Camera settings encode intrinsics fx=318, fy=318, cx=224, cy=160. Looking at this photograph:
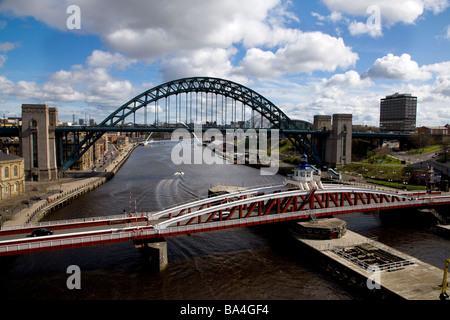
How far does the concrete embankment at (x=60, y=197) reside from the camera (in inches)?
1081

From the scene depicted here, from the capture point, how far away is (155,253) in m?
19.9

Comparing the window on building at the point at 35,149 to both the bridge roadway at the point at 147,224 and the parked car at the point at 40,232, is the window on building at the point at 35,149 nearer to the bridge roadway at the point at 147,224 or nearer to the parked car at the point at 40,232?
the bridge roadway at the point at 147,224

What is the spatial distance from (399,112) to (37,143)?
141904 mm

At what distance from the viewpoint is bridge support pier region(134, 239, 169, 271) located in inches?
780

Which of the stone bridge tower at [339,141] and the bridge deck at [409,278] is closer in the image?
the bridge deck at [409,278]

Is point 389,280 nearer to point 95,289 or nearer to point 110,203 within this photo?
point 95,289

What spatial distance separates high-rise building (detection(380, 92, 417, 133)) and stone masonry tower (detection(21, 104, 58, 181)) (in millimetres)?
130259

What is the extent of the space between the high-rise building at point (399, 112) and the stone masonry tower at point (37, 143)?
130259mm

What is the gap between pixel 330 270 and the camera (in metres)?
20.2

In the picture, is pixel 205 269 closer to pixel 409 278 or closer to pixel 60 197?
pixel 409 278

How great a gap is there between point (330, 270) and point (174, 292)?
9.84 meters

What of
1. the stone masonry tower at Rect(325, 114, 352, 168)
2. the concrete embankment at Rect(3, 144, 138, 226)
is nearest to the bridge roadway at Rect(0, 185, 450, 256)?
the concrete embankment at Rect(3, 144, 138, 226)

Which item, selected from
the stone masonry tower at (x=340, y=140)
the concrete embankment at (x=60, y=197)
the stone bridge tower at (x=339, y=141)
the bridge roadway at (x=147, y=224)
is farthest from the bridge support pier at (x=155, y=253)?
the stone masonry tower at (x=340, y=140)
